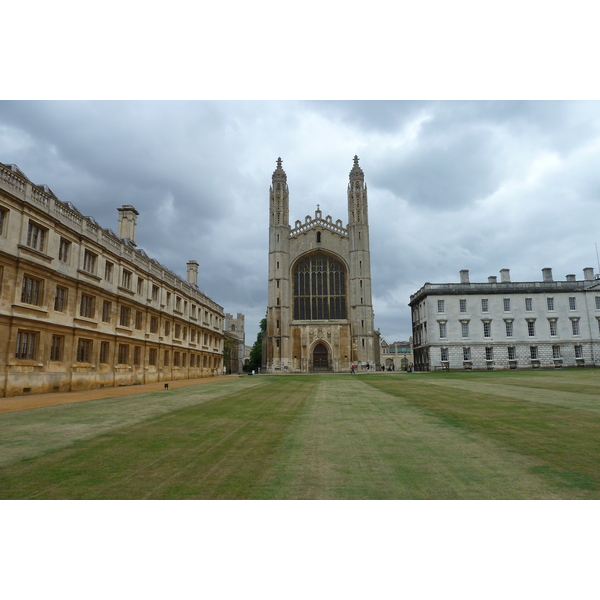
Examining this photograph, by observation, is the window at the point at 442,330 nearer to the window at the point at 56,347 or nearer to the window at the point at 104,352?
the window at the point at 104,352

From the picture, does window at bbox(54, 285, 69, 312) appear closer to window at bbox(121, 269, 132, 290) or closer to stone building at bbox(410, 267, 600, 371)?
window at bbox(121, 269, 132, 290)

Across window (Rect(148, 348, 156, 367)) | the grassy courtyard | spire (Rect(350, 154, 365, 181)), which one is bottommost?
the grassy courtyard

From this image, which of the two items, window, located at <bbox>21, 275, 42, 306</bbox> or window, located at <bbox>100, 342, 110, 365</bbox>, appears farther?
window, located at <bbox>100, 342, 110, 365</bbox>

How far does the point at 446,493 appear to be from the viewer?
4.45 m

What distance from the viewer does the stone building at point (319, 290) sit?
59250 mm

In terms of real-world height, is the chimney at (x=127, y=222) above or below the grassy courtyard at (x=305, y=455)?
above

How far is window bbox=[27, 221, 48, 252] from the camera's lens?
18.1 meters

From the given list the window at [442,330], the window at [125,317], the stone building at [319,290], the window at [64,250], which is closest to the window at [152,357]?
the window at [125,317]

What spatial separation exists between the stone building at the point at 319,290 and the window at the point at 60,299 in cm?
3954

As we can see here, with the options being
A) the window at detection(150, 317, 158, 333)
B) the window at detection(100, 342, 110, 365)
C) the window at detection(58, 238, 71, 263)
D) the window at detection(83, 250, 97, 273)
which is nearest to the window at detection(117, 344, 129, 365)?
the window at detection(100, 342, 110, 365)

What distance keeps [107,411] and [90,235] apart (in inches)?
574

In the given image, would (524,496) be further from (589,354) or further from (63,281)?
(589,354)

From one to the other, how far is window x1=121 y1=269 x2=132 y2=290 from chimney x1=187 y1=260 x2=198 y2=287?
2324 centimetres

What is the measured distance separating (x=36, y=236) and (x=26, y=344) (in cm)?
488
